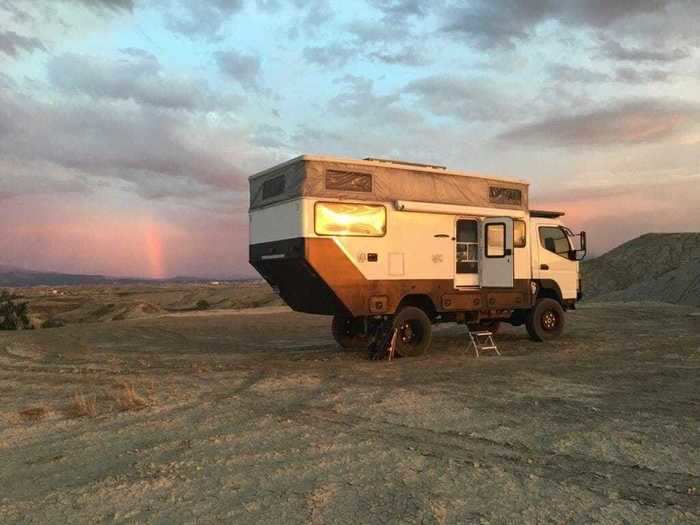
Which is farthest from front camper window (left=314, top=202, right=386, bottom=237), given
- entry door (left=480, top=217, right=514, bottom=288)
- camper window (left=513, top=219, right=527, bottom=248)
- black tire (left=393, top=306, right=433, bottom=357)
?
camper window (left=513, top=219, right=527, bottom=248)

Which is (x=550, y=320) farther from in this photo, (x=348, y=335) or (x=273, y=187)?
(x=273, y=187)

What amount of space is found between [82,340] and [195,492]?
14361 mm

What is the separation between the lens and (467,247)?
13.4 meters

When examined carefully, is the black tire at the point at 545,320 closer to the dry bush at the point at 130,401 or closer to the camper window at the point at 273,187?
the camper window at the point at 273,187

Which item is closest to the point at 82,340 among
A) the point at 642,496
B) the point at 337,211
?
the point at 337,211

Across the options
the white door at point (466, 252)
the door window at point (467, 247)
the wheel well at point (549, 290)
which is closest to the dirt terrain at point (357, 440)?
the white door at point (466, 252)

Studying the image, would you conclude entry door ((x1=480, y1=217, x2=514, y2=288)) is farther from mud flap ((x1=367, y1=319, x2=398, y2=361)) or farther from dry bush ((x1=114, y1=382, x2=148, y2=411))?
dry bush ((x1=114, y1=382, x2=148, y2=411))

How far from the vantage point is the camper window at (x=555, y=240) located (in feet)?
48.6

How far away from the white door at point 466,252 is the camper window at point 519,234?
1.06m

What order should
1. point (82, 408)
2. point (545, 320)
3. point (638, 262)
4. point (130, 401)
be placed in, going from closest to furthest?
point (82, 408) < point (130, 401) < point (545, 320) < point (638, 262)

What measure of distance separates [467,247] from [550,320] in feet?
11.4

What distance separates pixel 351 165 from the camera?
11.6m

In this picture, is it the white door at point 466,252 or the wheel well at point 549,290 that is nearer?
the white door at point 466,252

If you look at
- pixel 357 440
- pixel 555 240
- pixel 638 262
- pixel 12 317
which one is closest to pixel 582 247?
pixel 555 240
